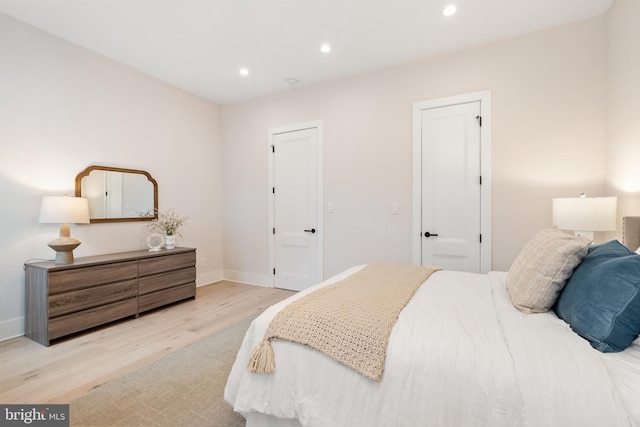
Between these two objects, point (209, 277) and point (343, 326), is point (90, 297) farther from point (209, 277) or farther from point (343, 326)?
point (343, 326)

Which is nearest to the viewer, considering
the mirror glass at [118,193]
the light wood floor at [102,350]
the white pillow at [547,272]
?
the white pillow at [547,272]

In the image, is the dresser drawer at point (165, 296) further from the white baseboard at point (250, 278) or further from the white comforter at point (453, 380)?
the white comforter at point (453, 380)

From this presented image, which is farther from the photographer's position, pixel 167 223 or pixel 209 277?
pixel 209 277

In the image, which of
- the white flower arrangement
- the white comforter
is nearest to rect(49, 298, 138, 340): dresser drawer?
the white flower arrangement

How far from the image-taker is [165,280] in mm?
3338

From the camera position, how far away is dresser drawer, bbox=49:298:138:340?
2.44 meters

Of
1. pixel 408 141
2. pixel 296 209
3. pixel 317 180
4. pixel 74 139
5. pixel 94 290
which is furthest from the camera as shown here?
pixel 296 209

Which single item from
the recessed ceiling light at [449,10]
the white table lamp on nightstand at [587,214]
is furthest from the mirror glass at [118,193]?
the white table lamp on nightstand at [587,214]

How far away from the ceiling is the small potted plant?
1.84m

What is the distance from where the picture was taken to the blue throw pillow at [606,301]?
101 centimetres

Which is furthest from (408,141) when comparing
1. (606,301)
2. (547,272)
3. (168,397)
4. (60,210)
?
(60,210)

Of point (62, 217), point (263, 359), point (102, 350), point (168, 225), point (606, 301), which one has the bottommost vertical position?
point (102, 350)

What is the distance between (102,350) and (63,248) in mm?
1017

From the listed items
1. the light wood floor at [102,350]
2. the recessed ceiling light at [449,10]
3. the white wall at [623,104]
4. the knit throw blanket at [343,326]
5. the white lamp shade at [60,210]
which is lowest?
the light wood floor at [102,350]
